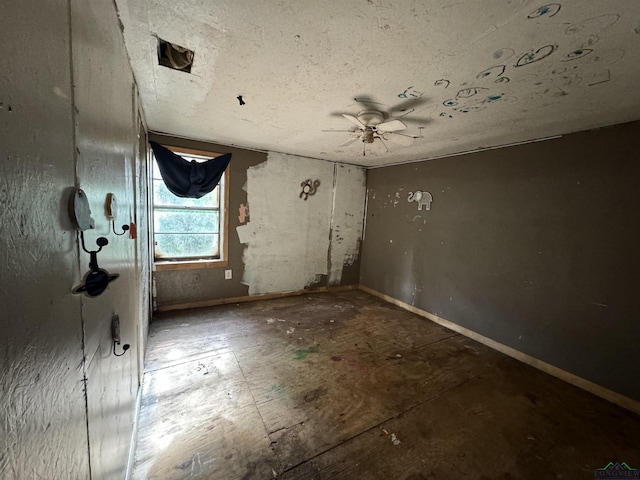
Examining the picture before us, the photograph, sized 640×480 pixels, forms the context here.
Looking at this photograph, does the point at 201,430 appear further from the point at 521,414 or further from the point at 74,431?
the point at 521,414

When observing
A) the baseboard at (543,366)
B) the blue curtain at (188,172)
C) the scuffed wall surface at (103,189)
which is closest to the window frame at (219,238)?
the blue curtain at (188,172)

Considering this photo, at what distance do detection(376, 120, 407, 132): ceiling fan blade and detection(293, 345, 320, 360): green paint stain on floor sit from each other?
216 centimetres

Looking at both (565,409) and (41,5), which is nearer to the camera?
(41,5)

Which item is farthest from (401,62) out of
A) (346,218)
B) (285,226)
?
(346,218)

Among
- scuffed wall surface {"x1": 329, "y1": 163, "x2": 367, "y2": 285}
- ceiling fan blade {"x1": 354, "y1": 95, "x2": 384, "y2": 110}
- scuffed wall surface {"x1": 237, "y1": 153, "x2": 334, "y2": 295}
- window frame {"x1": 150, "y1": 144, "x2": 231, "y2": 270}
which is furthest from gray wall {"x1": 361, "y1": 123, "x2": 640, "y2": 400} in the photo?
window frame {"x1": 150, "y1": 144, "x2": 231, "y2": 270}

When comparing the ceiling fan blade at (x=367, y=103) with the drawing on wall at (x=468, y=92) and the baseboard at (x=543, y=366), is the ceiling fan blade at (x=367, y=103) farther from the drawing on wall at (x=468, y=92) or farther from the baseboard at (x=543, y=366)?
the baseboard at (x=543, y=366)

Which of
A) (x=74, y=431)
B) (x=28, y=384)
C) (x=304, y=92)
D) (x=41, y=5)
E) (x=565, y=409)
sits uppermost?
(x=304, y=92)

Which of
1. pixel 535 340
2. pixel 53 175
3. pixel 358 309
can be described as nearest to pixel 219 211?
pixel 358 309

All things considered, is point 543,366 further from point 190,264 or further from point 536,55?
point 190,264

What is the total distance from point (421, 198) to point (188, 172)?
3.13 metres

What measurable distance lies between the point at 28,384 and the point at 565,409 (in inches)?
118

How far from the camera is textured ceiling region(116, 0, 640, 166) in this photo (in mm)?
1071

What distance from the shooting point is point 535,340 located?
8.11 ft

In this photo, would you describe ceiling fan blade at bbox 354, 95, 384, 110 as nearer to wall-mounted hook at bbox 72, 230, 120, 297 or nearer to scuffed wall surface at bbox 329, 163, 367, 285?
wall-mounted hook at bbox 72, 230, 120, 297
